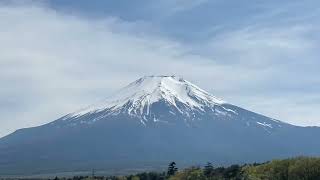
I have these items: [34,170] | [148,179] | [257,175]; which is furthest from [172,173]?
[34,170]

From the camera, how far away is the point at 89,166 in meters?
189

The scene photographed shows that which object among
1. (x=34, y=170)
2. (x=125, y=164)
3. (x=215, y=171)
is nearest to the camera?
(x=215, y=171)

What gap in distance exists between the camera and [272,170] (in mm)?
76000

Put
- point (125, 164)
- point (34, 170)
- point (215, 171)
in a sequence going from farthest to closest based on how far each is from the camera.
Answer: point (125, 164) → point (34, 170) → point (215, 171)

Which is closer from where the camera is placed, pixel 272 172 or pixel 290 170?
pixel 290 170

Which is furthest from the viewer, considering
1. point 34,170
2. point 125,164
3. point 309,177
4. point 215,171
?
point 125,164

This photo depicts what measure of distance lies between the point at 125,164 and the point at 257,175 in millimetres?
121365

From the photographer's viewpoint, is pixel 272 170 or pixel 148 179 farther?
pixel 148 179

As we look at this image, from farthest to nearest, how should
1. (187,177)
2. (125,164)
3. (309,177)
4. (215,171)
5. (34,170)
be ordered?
(125,164), (34,170), (215,171), (187,177), (309,177)

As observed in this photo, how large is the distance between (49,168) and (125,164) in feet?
69.7

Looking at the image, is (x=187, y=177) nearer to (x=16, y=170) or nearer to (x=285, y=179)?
(x=285, y=179)

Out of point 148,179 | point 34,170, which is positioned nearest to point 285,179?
point 148,179

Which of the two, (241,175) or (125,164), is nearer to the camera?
(241,175)

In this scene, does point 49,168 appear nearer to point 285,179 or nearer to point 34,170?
point 34,170
